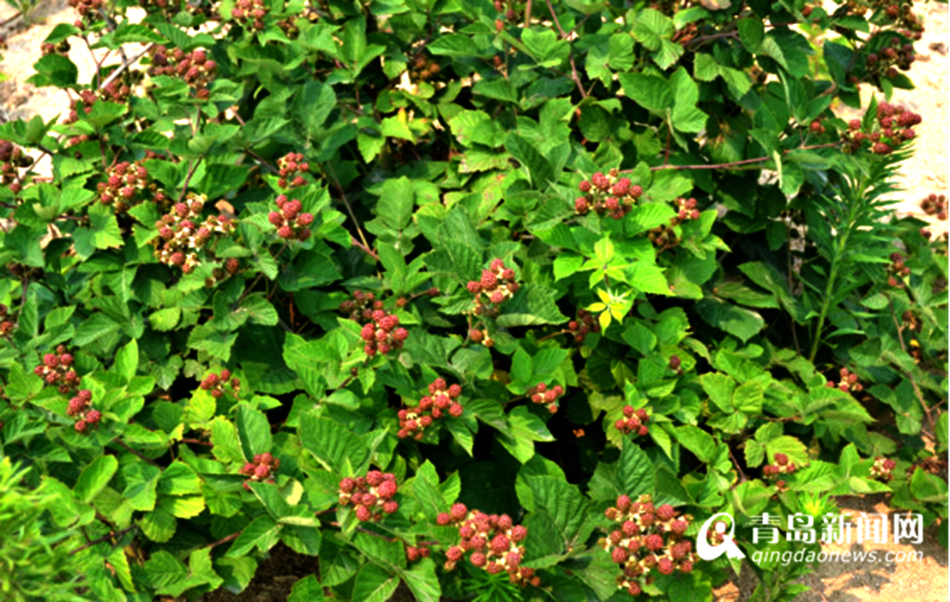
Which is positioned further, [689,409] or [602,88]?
[602,88]

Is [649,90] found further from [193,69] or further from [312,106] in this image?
[193,69]

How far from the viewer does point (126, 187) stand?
279 centimetres

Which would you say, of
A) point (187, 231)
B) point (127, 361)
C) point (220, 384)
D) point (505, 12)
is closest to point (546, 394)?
point (220, 384)

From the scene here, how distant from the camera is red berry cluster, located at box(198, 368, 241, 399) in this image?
2754 mm

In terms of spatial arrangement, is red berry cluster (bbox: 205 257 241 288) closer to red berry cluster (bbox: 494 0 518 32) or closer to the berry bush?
the berry bush

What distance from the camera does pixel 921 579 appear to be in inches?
139

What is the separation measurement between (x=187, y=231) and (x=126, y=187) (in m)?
0.35

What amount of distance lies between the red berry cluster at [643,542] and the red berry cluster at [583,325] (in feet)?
2.19

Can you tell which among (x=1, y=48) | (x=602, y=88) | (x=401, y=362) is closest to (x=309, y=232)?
(x=401, y=362)

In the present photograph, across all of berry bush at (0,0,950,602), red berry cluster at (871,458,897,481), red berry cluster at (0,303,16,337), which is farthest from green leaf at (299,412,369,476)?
red berry cluster at (871,458,897,481)

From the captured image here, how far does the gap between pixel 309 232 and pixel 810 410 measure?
198 centimetres

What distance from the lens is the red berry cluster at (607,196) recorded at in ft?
8.82

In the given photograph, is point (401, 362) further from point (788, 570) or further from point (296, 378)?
point (788, 570)

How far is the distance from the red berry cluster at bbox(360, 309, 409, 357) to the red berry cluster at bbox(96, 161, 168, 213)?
36.8 inches
